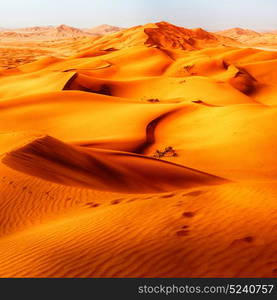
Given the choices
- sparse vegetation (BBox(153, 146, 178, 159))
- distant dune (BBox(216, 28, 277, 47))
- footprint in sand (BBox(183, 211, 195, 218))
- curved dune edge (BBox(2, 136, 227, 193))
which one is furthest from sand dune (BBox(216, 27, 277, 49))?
footprint in sand (BBox(183, 211, 195, 218))

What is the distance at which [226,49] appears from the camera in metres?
46.0

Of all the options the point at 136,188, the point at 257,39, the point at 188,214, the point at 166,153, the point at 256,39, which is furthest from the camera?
the point at 256,39

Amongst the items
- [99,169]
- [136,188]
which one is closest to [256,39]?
[99,169]

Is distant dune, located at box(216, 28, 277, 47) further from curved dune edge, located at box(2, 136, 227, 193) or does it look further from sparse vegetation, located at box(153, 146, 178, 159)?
curved dune edge, located at box(2, 136, 227, 193)

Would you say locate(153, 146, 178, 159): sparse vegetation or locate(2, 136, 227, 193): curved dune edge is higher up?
locate(2, 136, 227, 193): curved dune edge

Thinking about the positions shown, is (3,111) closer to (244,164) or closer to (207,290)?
(244,164)

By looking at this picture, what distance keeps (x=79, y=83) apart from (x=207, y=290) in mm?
25514

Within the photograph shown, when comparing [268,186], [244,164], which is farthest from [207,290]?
[244,164]

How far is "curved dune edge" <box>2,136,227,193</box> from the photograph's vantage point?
8.57 m

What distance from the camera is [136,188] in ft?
30.6

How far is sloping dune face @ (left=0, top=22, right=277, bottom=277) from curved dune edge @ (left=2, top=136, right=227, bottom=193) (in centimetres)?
4

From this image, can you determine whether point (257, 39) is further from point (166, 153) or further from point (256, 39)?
point (166, 153)

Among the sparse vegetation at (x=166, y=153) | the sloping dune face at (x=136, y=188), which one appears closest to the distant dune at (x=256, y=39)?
the sloping dune face at (x=136, y=188)

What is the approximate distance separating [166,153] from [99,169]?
4.84 meters
